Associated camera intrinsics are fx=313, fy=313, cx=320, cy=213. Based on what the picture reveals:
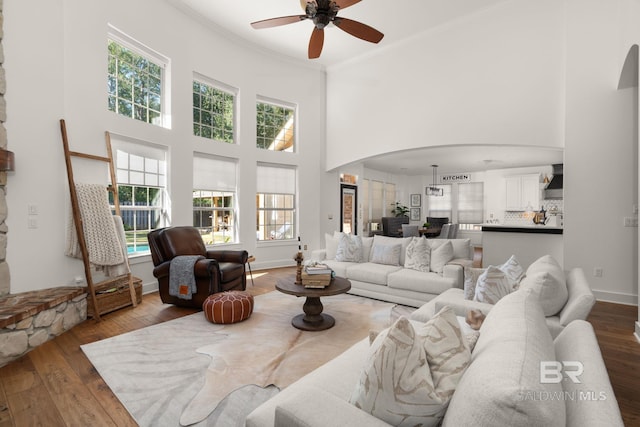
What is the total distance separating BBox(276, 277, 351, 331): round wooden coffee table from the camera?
3.10 m

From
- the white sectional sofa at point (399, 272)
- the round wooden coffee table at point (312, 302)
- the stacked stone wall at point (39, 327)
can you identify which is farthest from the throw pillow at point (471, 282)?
the stacked stone wall at point (39, 327)

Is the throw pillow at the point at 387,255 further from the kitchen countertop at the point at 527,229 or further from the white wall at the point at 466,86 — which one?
the white wall at the point at 466,86

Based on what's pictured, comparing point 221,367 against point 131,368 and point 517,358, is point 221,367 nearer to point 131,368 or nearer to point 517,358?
point 131,368

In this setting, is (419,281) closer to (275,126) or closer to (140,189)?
(140,189)

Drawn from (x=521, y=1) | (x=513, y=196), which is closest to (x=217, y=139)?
(x=521, y=1)

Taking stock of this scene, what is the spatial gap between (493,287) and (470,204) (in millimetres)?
8967

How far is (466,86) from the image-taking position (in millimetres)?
5293

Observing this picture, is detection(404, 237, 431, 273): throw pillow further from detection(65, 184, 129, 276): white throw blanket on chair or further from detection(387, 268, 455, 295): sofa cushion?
detection(65, 184, 129, 276): white throw blanket on chair

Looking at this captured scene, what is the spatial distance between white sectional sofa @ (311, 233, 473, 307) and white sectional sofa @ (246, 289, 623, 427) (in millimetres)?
2338

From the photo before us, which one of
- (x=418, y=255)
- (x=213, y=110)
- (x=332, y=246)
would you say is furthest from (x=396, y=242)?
(x=213, y=110)

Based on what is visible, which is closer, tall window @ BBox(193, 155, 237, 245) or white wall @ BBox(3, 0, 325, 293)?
white wall @ BBox(3, 0, 325, 293)

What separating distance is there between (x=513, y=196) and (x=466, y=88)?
18.3 feet

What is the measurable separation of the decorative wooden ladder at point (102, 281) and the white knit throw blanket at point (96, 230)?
7 centimetres

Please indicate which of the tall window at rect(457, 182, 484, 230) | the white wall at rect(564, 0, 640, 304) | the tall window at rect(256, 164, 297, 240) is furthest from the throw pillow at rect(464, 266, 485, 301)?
the tall window at rect(457, 182, 484, 230)
